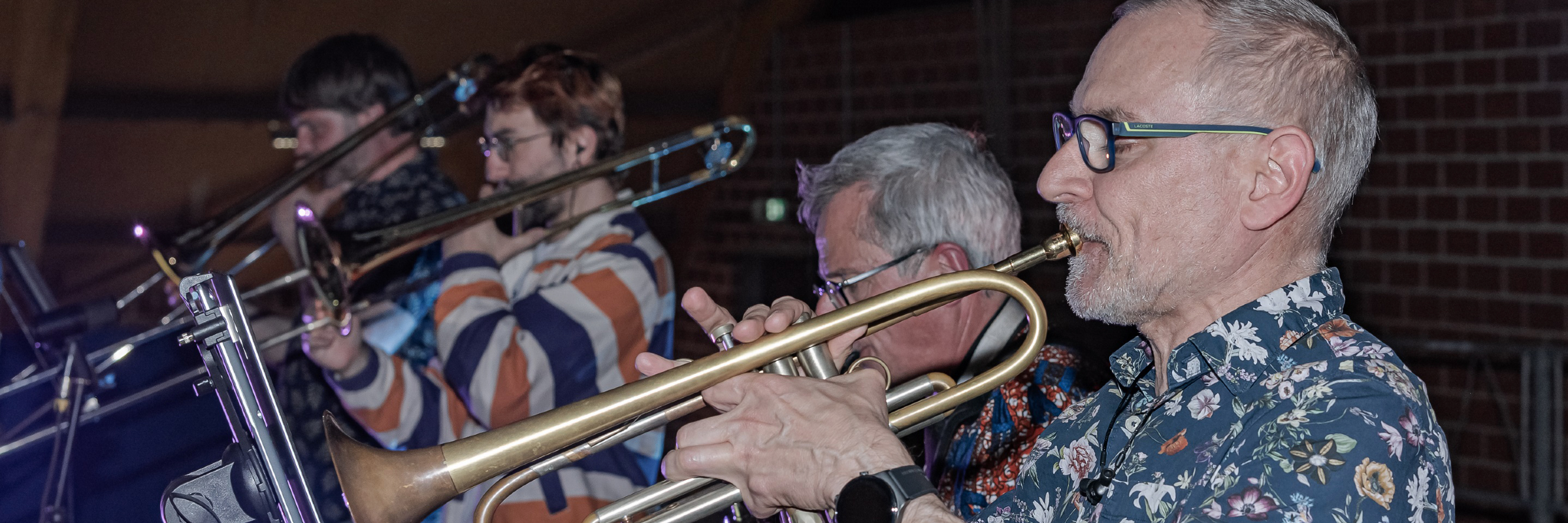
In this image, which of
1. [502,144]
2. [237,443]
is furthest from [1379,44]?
[237,443]

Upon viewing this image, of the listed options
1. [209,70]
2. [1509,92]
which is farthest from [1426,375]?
[209,70]

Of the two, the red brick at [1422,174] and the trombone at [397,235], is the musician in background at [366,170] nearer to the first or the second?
the trombone at [397,235]

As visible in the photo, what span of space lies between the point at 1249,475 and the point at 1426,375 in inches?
125

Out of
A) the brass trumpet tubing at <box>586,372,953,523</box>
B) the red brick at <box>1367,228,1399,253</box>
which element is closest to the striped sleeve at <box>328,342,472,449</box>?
the brass trumpet tubing at <box>586,372,953,523</box>

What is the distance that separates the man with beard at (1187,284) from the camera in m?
1.11

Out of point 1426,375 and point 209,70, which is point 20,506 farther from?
point 1426,375

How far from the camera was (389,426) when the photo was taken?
238 cm

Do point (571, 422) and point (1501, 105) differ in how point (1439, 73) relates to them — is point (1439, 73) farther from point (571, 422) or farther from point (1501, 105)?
point (571, 422)

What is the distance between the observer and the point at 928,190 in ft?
6.21

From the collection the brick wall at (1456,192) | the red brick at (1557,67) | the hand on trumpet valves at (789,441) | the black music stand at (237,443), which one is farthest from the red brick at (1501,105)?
the black music stand at (237,443)

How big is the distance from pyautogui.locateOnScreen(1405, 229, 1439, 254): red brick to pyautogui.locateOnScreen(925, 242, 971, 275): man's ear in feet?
8.14

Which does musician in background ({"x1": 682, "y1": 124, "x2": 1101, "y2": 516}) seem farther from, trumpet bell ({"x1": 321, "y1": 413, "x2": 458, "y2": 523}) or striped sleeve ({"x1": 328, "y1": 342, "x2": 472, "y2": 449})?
striped sleeve ({"x1": 328, "y1": 342, "x2": 472, "y2": 449})

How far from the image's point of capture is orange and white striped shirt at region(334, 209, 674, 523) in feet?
7.28

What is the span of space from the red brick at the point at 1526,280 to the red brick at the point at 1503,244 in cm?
5
